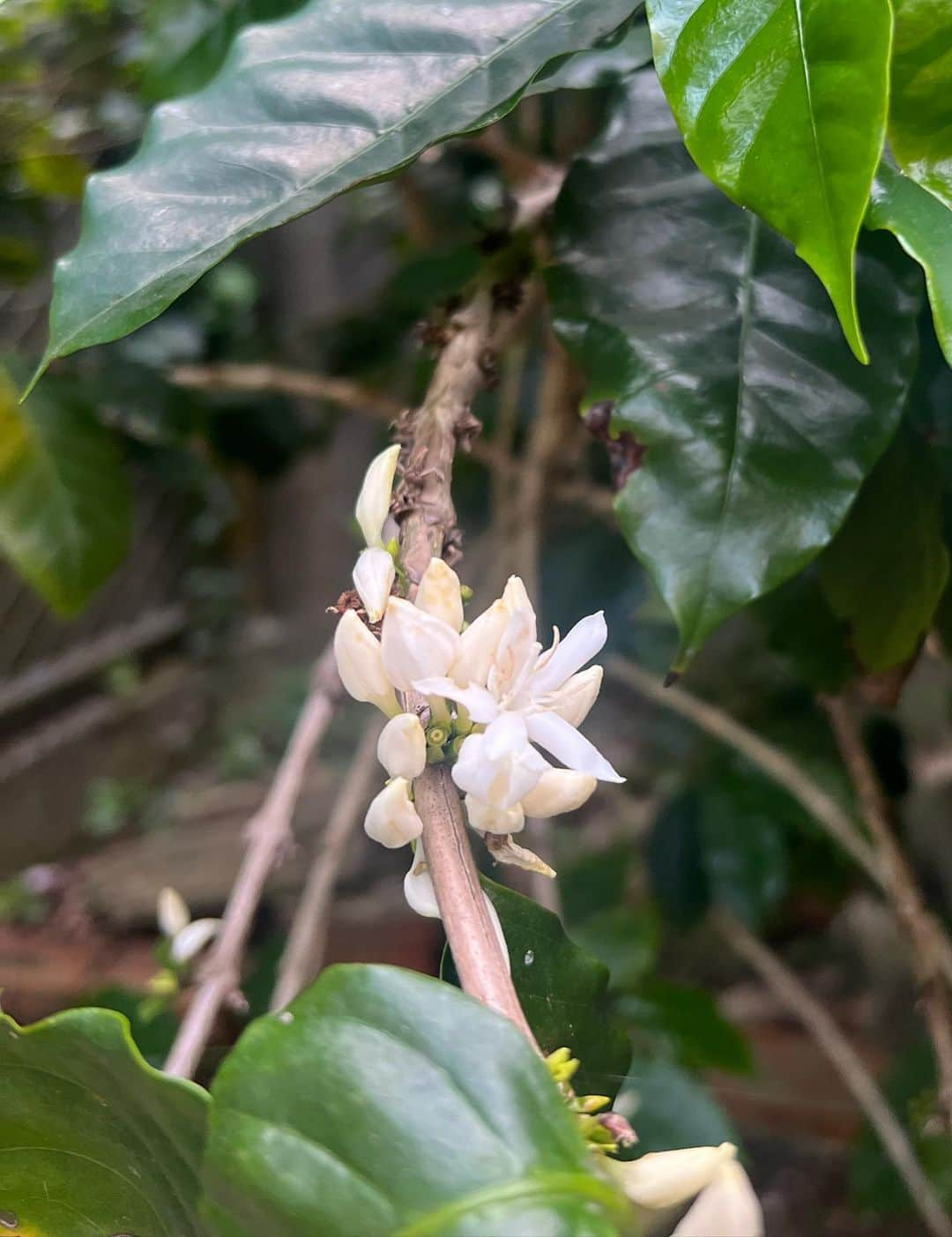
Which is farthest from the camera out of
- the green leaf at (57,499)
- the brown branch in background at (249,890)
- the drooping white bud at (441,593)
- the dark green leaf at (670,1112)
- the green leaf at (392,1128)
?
the green leaf at (57,499)

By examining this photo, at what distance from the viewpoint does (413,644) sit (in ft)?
0.88

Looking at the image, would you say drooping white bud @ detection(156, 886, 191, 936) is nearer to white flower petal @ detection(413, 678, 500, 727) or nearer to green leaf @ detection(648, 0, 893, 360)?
white flower petal @ detection(413, 678, 500, 727)

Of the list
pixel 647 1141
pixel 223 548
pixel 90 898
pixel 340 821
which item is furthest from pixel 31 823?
pixel 647 1141

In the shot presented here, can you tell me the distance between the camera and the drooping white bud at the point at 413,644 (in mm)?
265

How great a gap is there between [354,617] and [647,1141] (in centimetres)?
63

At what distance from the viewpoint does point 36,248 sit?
1.13 meters

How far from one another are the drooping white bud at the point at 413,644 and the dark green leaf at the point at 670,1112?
56 cm

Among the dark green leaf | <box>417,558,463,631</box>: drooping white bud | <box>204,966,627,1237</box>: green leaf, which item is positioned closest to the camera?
<box>204,966,627,1237</box>: green leaf

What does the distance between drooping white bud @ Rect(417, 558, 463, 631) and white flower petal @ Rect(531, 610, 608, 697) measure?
0.03 metres

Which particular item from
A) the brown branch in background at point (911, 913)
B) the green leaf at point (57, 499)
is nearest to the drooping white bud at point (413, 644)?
the brown branch in background at point (911, 913)

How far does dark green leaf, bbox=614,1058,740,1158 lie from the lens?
0.72m

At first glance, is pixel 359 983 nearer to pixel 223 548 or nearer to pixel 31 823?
pixel 31 823

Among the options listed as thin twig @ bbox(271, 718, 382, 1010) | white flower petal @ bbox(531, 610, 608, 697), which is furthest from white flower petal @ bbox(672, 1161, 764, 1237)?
thin twig @ bbox(271, 718, 382, 1010)

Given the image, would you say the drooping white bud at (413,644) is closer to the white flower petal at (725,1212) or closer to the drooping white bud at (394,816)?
the drooping white bud at (394,816)
